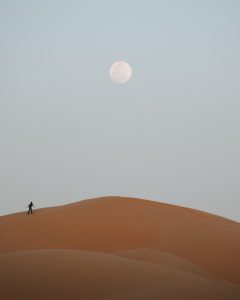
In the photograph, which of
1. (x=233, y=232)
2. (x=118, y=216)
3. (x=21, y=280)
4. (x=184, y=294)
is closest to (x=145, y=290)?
(x=184, y=294)

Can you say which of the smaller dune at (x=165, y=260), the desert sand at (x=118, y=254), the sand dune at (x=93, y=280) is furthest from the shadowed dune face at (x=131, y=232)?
the sand dune at (x=93, y=280)

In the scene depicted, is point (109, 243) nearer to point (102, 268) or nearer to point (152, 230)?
point (152, 230)

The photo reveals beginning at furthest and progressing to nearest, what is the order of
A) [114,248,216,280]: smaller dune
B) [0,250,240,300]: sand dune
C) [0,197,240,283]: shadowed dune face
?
[0,197,240,283]: shadowed dune face, [114,248,216,280]: smaller dune, [0,250,240,300]: sand dune

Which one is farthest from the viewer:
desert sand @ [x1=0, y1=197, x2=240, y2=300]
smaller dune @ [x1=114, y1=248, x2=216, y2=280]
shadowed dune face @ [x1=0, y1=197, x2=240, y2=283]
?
shadowed dune face @ [x1=0, y1=197, x2=240, y2=283]

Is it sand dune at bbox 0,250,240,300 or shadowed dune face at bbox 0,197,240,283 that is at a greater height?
shadowed dune face at bbox 0,197,240,283

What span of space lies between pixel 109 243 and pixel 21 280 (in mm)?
10111

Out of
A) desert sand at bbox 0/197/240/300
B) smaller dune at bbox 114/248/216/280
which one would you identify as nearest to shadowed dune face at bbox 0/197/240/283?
desert sand at bbox 0/197/240/300

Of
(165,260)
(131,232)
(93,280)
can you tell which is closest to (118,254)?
(165,260)

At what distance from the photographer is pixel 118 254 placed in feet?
39.9

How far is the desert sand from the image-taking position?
7.95 metres

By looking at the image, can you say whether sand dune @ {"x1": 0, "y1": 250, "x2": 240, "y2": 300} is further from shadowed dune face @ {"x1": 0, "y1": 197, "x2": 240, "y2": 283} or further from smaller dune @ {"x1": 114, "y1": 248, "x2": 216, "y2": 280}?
shadowed dune face @ {"x1": 0, "y1": 197, "x2": 240, "y2": 283}

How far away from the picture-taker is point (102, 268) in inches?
360

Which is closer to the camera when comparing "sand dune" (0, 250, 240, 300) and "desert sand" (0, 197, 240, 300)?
"sand dune" (0, 250, 240, 300)

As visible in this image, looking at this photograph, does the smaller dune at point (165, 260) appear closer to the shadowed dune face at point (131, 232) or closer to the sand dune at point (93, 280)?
the sand dune at point (93, 280)
